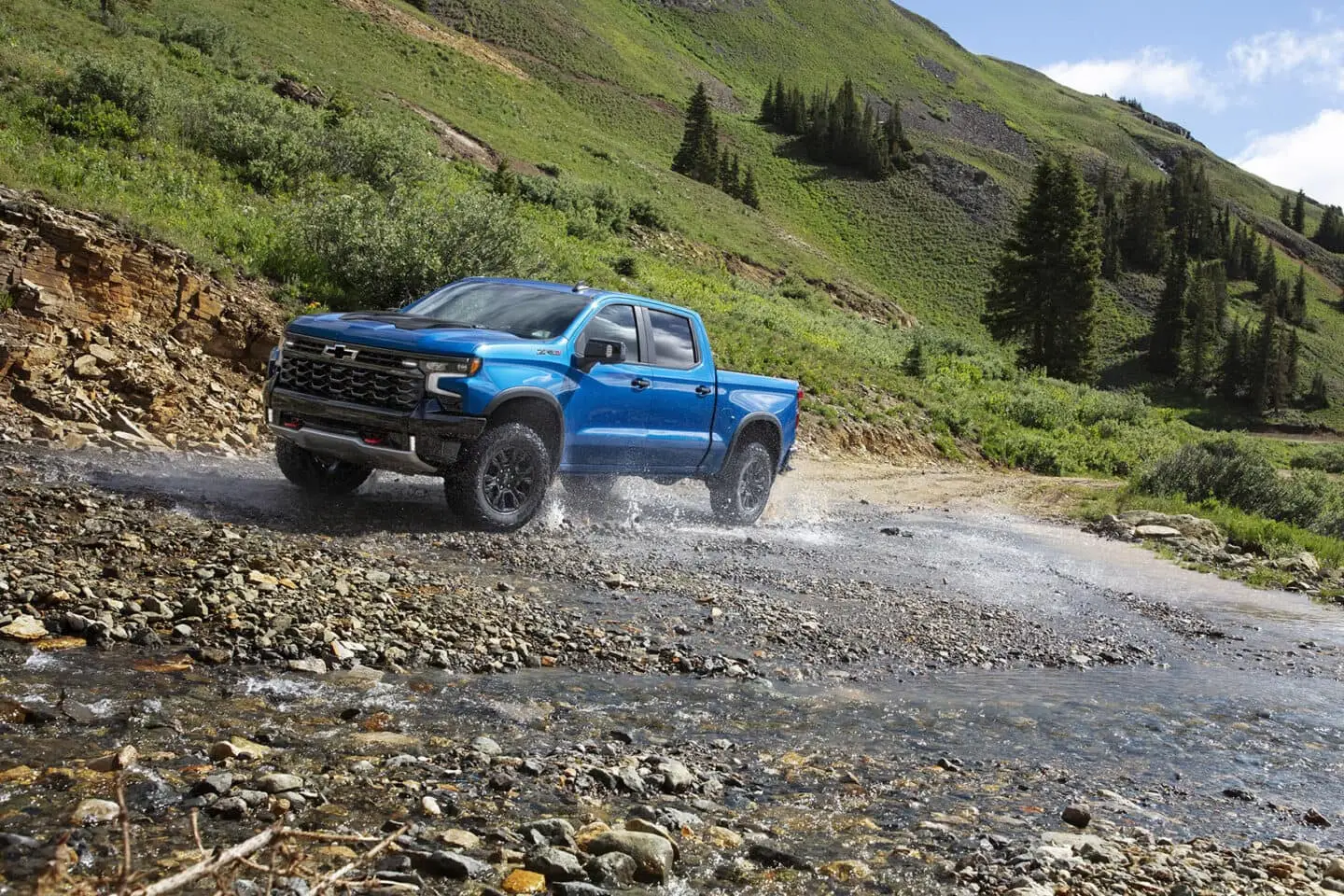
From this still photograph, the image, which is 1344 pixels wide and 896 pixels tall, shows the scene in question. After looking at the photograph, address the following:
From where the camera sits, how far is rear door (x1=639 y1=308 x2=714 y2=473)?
975 centimetres

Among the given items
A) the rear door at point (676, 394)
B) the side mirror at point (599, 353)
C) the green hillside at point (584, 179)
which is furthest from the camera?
the green hillside at point (584, 179)

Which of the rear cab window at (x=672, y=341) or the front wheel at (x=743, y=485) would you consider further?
the front wheel at (x=743, y=485)

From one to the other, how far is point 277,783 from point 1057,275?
5934 centimetres

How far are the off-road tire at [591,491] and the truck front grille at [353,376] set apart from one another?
2.70m

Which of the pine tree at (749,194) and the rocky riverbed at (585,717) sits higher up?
the pine tree at (749,194)

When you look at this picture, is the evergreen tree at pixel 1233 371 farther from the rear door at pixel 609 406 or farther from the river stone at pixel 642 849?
the river stone at pixel 642 849

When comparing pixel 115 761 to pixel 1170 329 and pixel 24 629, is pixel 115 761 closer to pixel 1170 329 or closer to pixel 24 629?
pixel 24 629

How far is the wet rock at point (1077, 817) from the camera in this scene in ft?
13.3

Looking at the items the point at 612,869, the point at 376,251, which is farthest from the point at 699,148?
the point at 612,869

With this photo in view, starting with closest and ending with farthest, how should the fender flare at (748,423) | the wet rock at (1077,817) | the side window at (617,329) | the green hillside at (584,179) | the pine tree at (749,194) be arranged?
the wet rock at (1077,817)
the side window at (617,329)
the fender flare at (748,423)
the green hillside at (584,179)
the pine tree at (749,194)

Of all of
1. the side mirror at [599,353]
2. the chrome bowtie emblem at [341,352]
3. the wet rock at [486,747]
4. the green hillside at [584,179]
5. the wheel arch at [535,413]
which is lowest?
the wet rock at [486,747]

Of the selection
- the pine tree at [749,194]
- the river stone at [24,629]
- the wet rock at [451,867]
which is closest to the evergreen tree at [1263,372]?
the pine tree at [749,194]

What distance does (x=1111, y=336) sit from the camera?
298 feet

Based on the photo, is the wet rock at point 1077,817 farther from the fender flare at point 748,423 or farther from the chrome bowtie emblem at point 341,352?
the fender flare at point 748,423
